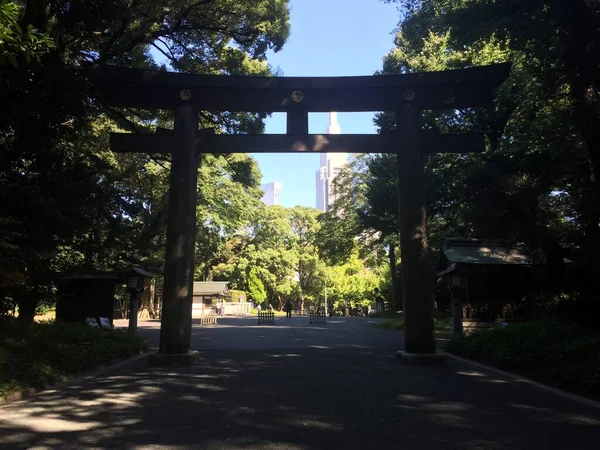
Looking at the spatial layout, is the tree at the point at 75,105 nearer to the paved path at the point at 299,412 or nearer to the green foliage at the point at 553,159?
the paved path at the point at 299,412

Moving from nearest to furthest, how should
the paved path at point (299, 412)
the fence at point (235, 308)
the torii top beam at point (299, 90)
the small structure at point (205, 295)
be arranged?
the paved path at point (299, 412) < the torii top beam at point (299, 90) < the small structure at point (205, 295) < the fence at point (235, 308)

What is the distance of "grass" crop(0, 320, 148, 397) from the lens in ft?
23.8

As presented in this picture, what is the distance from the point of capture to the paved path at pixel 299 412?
15.2 ft

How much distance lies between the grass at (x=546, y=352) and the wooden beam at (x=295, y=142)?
4.40 meters

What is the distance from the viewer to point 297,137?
10.3 metres

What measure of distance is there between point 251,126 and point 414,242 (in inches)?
333

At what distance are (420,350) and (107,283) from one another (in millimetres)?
11691

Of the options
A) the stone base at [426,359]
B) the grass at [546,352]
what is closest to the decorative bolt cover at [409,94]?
the stone base at [426,359]

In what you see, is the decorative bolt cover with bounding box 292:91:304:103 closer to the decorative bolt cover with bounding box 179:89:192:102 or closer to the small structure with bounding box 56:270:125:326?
the decorative bolt cover with bounding box 179:89:192:102

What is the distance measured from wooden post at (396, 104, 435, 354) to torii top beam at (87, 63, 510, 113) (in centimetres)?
57

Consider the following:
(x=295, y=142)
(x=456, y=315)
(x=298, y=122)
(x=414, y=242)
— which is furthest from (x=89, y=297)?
(x=456, y=315)

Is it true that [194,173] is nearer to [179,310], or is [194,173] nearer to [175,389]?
[179,310]

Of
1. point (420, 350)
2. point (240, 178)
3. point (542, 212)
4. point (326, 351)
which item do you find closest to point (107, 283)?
point (240, 178)

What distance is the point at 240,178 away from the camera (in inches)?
723
